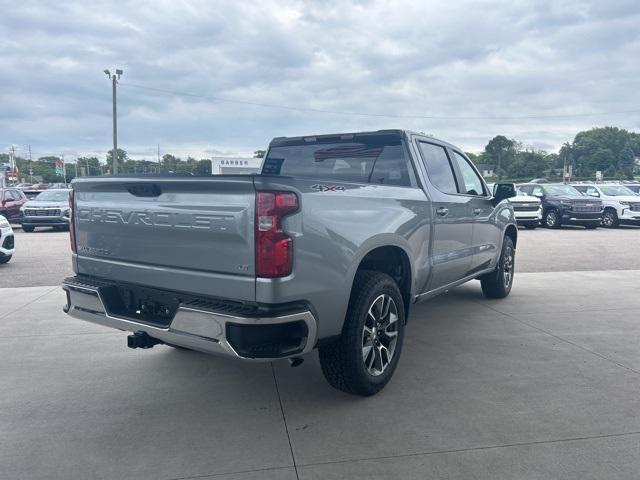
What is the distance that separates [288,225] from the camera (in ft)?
9.19

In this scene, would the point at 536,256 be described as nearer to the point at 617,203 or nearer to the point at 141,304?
the point at 141,304

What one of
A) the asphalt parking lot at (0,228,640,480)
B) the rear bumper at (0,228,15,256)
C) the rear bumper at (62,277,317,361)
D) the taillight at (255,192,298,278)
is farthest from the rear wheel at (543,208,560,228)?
the taillight at (255,192,298,278)

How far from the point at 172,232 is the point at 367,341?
1.53 meters

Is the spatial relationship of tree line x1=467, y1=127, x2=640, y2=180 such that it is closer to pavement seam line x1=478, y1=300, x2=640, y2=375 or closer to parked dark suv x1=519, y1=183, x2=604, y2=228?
parked dark suv x1=519, y1=183, x2=604, y2=228

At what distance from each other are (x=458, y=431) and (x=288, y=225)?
167 cm

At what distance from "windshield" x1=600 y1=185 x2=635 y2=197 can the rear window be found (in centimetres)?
1961

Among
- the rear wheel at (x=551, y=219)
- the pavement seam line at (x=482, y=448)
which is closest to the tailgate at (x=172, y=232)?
the pavement seam line at (x=482, y=448)

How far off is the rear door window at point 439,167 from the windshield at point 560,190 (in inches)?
652

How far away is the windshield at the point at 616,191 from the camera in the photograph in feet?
68.2

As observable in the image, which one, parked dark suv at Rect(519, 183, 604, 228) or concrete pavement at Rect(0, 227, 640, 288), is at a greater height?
parked dark suv at Rect(519, 183, 604, 228)

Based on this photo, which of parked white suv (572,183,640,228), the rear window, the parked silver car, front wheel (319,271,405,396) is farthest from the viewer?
parked white suv (572,183,640,228)

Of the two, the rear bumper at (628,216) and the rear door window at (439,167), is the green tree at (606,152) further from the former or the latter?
the rear door window at (439,167)

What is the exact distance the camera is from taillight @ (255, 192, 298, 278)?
2.75 meters

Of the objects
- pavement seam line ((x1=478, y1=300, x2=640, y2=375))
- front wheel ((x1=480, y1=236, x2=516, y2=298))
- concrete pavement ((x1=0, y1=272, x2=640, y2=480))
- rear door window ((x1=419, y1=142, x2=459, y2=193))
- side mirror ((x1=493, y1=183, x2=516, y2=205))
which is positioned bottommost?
concrete pavement ((x1=0, y1=272, x2=640, y2=480))
